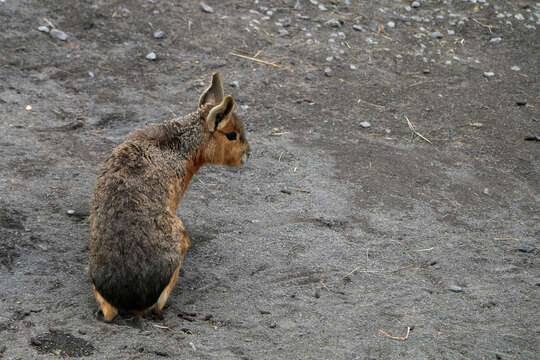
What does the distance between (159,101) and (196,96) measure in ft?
1.70

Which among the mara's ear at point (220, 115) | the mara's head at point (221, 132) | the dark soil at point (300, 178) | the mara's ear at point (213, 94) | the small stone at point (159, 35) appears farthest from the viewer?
the small stone at point (159, 35)

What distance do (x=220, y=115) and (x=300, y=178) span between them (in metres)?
1.62

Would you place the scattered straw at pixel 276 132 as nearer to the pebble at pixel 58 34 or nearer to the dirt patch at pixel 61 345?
the pebble at pixel 58 34

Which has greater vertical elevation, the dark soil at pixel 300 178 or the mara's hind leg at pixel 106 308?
the mara's hind leg at pixel 106 308

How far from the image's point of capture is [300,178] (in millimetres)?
6617

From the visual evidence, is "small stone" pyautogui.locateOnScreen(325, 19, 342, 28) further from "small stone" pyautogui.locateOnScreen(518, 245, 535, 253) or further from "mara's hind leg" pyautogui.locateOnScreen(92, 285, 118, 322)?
"mara's hind leg" pyautogui.locateOnScreen(92, 285, 118, 322)

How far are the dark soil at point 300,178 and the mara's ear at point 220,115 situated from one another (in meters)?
Answer: 0.97

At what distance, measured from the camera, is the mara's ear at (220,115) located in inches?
203

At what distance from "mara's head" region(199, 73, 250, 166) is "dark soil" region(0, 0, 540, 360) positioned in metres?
0.62

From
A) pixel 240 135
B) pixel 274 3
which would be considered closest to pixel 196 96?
pixel 240 135

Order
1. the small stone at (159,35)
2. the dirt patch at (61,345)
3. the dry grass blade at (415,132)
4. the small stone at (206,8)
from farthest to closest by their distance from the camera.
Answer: the small stone at (206,8), the small stone at (159,35), the dry grass blade at (415,132), the dirt patch at (61,345)

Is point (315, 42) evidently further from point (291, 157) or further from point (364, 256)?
point (364, 256)

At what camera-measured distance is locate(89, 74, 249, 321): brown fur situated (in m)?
4.09

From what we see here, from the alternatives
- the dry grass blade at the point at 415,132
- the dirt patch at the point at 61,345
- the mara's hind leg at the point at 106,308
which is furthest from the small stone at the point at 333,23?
the dirt patch at the point at 61,345
